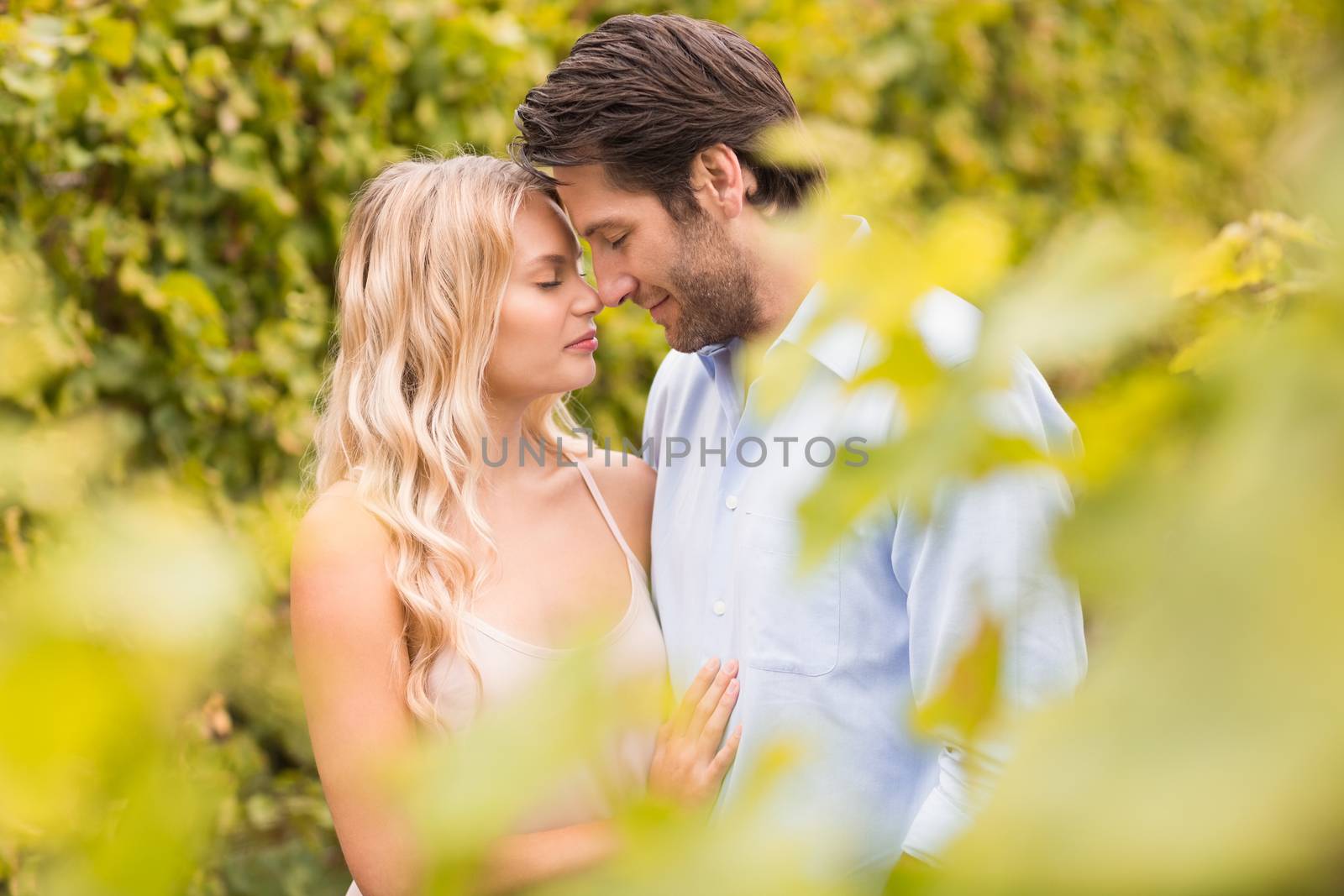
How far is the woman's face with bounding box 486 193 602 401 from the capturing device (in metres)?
2.16

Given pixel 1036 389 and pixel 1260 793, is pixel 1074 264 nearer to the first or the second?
pixel 1260 793

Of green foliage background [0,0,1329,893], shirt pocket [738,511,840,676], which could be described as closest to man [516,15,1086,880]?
shirt pocket [738,511,840,676]

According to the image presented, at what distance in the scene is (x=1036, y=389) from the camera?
181 cm

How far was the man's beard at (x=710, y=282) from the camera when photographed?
2.15m

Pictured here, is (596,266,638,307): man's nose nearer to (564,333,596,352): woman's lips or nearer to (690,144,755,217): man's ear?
(564,333,596,352): woman's lips

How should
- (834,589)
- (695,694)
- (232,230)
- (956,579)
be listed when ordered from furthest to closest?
(232,230) → (695,694) → (834,589) → (956,579)

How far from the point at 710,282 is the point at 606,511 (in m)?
0.54

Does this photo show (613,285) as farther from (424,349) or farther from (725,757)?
(725,757)

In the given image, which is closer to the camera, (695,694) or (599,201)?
(695,694)

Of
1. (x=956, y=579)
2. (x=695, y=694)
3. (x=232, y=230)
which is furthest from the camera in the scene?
(x=232, y=230)

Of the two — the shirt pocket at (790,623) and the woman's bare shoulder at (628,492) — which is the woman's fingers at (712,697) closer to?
the shirt pocket at (790,623)

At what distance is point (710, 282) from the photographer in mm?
2150

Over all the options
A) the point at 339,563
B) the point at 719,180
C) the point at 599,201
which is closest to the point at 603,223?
the point at 599,201

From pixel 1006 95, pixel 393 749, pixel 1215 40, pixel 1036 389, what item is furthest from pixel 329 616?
pixel 1215 40
